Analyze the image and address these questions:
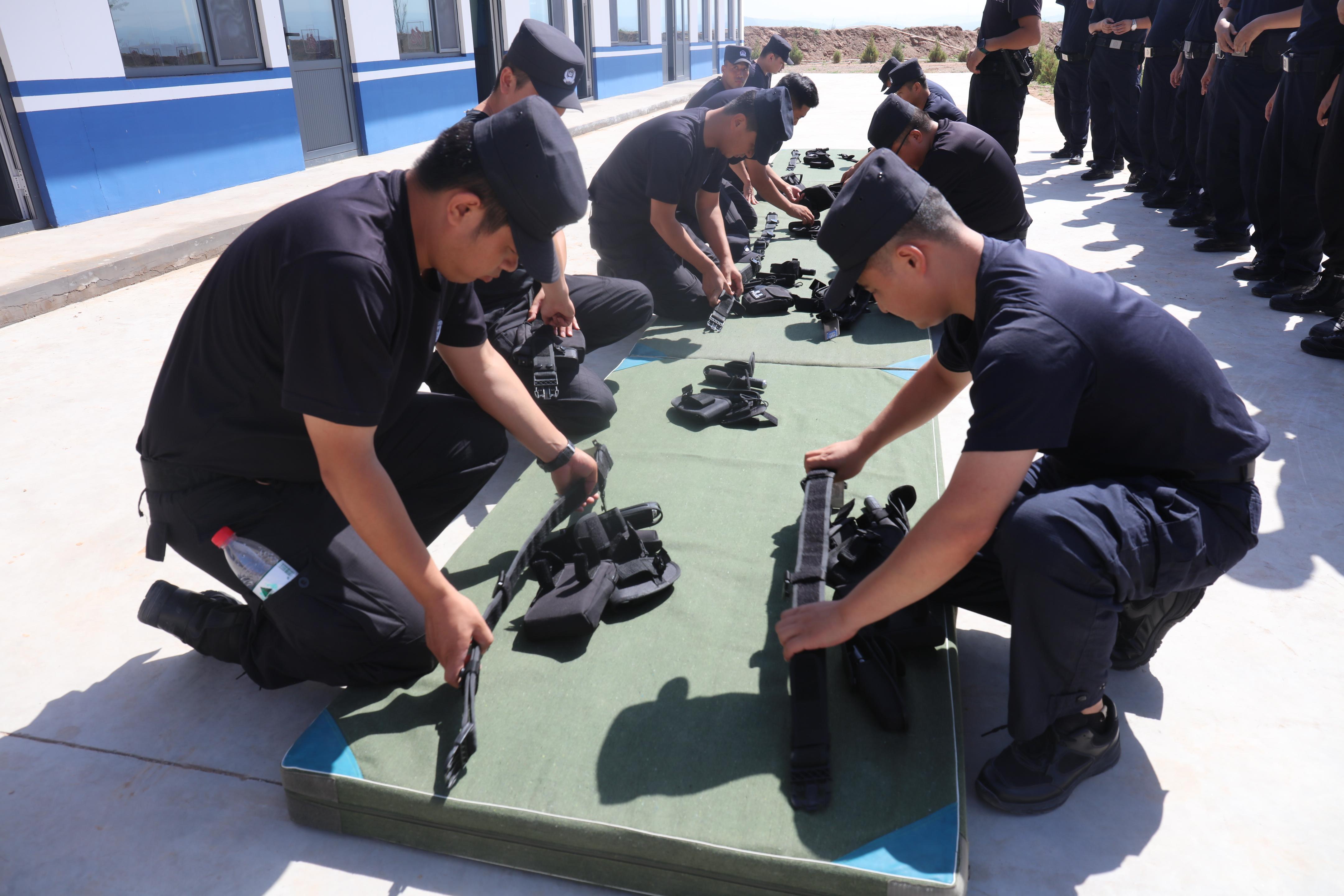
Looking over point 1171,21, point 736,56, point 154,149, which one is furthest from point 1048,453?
point 154,149

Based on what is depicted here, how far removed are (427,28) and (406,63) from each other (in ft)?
3.51

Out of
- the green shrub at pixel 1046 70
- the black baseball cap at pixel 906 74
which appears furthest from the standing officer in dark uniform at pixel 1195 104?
→ the green shrub at pixel 1046 70

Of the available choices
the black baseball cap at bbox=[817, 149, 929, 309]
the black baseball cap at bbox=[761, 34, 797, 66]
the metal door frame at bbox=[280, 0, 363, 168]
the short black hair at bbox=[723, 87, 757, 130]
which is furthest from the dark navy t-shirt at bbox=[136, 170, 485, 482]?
the metal door frame at bbox=[280, 0, 363, 168]

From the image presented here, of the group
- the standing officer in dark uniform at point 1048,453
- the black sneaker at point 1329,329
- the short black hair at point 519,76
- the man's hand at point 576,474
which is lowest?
the black sneaker at point 1329,329

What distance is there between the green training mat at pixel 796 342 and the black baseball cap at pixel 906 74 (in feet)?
5.12

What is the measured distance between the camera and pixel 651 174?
4281 mm

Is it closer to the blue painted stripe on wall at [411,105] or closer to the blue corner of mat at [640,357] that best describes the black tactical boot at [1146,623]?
the blue corner of mat at [640,357]

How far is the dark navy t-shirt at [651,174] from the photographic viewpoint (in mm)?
4211

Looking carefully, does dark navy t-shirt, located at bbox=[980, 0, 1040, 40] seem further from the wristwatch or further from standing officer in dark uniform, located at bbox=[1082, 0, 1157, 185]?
the wristwatch

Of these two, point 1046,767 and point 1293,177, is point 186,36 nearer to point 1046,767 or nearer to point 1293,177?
point 1293,177

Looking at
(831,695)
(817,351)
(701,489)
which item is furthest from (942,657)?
(817,351)

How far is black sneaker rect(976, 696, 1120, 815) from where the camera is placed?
1.75 m

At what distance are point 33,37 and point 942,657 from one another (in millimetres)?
7509

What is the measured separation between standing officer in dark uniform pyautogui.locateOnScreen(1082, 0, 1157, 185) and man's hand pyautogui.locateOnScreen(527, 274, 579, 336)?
659 cm
